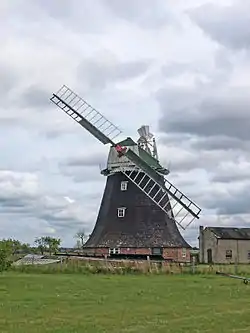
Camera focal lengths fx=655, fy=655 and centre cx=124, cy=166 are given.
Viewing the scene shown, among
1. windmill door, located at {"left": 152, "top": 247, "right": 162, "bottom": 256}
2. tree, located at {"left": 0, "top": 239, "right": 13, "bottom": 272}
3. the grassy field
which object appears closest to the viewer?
the grassy field

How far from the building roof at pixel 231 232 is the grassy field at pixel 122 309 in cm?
4168

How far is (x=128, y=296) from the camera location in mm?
20922

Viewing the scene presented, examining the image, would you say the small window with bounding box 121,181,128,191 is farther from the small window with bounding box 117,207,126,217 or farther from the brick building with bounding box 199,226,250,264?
the brick building with bounding box 199,226,250,264

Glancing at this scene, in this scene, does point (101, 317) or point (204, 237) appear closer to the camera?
point (101, 317)

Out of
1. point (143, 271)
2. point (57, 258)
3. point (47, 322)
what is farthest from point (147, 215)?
point (47, 322)

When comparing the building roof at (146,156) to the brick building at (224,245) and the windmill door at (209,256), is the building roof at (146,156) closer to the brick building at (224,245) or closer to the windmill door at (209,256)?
the brick building at (224,245)

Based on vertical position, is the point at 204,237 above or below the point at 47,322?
above

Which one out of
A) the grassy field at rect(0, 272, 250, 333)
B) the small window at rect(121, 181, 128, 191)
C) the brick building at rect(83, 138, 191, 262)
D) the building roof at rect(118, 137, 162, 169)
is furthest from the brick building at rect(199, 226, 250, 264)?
the grassy field at rect(0, 272, 250, 333)

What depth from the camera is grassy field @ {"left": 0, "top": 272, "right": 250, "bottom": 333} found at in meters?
13.5

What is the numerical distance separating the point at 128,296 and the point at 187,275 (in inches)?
617

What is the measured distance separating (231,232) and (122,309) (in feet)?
171

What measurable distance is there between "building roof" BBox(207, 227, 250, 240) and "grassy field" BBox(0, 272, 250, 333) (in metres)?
41.7

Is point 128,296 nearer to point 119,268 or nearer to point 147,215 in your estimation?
point 119,268

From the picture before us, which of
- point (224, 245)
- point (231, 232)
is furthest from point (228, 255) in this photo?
point (231, 232)
